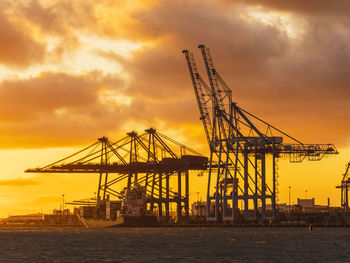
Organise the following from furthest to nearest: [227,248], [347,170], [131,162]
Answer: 1. [347,170]
2. [131,162]
3. [227,248]

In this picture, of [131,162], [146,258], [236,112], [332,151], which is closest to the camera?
[146,258]

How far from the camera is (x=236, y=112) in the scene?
148 meters

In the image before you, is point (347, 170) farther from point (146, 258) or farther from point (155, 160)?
point (146, 258)

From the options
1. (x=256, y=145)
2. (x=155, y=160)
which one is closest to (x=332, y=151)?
(x=256, y=145)

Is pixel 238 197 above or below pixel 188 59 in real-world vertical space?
below

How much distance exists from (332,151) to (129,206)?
5865 centimetres

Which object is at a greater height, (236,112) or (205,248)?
(236,112)

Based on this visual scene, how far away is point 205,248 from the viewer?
88438 millimetres

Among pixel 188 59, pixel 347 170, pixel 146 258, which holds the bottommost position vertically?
pixel 146 258

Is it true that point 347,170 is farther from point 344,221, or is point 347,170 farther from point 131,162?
point 131,162

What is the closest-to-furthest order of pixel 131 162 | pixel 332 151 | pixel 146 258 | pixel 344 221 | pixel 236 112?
pixel 146 258 → pixel 332 151 → pixel 236 112 → pixel 344 221 → pixel 131 162

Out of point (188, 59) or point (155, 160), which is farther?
point (155, 160)

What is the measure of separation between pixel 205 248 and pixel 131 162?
298 feet

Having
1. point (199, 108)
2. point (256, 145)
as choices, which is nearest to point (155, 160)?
point (199, 108)
